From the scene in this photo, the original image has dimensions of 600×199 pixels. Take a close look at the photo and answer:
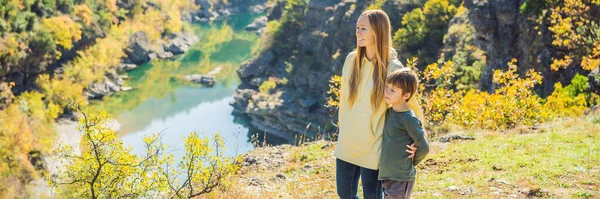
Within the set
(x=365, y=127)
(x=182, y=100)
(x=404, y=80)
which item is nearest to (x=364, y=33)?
(x=404, y=80)

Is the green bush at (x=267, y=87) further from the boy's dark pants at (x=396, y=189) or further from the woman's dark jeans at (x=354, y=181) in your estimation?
the boy's dark pants at (x=396, y=189)

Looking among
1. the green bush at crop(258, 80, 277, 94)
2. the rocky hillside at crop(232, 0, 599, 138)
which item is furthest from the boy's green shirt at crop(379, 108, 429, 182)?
the green bush at crop(258, 80, 277, 94)

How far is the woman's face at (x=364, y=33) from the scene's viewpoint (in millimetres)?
6371

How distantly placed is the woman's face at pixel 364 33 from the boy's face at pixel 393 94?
1.79 feet

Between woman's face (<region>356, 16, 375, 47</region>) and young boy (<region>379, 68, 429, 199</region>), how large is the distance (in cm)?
47

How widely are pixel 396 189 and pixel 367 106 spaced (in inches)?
37.8

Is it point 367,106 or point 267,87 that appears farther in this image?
point 267,87

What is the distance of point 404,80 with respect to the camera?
618 centimetres

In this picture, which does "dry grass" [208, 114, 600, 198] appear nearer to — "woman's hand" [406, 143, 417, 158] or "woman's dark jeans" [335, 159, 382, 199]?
"woman's dark jeans" [335, 159, 382, 199]

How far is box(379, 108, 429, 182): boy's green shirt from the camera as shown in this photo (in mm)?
6238

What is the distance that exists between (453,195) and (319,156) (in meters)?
4.63

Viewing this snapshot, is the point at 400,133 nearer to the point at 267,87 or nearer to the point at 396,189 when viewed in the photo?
the point at 396,189

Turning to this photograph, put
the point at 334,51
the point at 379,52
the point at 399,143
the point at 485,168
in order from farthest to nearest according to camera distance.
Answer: the point at 334,51, the point at 485,168, the point at 379,52, the point at 399,143

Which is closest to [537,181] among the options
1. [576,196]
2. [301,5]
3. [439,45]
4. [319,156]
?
[576,196]
